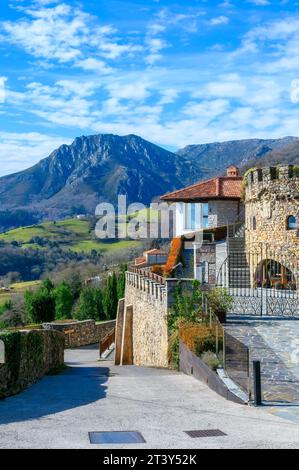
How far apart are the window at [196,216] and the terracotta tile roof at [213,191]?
76cm

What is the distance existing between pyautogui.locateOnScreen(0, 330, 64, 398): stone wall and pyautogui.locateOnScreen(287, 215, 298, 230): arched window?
1195cm

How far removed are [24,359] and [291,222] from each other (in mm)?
15749

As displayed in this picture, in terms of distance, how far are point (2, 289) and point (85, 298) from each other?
1443 inches

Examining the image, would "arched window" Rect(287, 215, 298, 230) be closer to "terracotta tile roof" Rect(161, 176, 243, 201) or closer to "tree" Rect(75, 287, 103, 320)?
"terracotta tile roof" Rect(161, 176, 243, 201)

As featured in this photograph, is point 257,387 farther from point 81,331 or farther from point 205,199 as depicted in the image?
point 81,331

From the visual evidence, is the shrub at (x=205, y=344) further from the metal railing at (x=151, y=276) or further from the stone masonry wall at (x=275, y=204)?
the stone masonry wall at (x=275, y=204)

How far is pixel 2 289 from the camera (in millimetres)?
93500

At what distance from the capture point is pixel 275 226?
2769 cm

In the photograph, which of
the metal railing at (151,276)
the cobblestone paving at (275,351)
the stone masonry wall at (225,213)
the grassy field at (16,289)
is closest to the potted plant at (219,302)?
the cobblestone paving at (275,351)

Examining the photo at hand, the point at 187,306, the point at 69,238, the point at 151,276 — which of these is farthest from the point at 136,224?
the point at 187,306

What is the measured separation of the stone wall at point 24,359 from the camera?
13.3m

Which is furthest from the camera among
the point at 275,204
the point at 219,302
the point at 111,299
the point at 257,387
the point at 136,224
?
the point at 136,224

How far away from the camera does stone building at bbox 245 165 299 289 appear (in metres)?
27.1
